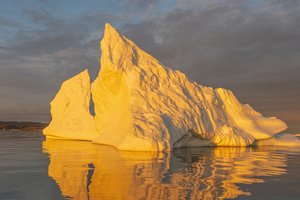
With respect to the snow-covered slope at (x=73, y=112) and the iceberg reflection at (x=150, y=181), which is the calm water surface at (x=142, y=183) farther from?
the snow-covered slope at (x=73, y=112)

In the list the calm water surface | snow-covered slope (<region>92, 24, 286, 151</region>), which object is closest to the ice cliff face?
snow-covered slope (<region>92, 24, 286, 151</region>)

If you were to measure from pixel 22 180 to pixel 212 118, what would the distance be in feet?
56.9

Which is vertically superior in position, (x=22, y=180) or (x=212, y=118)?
(x=212, y=118)

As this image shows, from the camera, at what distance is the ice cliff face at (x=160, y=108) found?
19203 millimetres

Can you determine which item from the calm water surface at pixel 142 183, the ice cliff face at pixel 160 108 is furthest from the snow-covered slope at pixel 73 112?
the calm water surface at pixel 142 183

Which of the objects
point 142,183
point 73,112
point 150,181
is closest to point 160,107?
point 73,112

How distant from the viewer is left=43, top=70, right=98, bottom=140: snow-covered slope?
96.3ft

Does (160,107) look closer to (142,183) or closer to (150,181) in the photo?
(150,181)

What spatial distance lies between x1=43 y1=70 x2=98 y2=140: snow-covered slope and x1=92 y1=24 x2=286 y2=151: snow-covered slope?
125 inches

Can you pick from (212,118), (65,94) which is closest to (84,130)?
(65,94)

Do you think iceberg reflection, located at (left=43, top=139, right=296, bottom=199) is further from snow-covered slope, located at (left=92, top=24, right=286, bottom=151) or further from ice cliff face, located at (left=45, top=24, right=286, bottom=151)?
snow-covered slope, located at (left=92, top=24, right=286, bottom=151)

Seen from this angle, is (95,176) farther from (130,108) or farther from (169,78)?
(169,78)

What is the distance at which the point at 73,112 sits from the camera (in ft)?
99.7

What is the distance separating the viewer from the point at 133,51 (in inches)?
939
